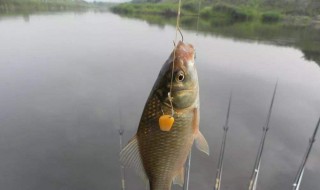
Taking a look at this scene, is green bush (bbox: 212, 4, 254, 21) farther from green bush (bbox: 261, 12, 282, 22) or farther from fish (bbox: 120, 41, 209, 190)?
fish (bbox: 120, 41, 209, 190)

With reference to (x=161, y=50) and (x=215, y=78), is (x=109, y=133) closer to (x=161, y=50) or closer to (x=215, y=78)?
(x=215, y=78)

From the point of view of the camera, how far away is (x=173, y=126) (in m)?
1.93

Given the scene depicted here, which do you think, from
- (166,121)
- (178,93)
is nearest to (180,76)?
(178,93)

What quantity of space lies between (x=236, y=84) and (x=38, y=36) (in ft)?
68.2

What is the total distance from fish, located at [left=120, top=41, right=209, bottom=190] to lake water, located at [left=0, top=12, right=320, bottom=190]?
5.31 metres

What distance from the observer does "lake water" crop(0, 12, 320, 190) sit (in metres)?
7.70

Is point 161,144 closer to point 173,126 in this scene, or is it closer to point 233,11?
point 173,126

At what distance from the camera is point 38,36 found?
27219 millimetres

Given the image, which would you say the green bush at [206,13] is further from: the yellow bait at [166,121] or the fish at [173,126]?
the yellow bait at [166,121]

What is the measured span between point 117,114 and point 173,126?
29.2 feet

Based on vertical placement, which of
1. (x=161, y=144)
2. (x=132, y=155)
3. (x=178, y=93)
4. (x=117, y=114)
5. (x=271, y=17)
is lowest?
(x=117, y=114)

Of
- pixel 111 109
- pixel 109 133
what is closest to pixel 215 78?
pixel 111 109

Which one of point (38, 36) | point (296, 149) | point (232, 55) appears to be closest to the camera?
point (296, 149)

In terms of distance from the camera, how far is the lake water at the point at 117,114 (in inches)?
303
